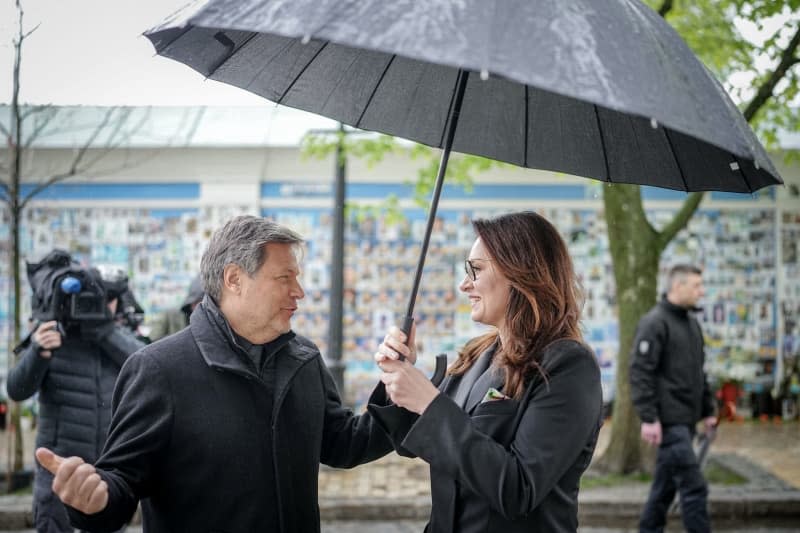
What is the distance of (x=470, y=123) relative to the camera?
3291 mm

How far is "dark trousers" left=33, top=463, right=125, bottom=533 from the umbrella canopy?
2.83m

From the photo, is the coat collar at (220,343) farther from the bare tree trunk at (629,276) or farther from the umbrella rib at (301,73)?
the bare tree trunk at (629,276)

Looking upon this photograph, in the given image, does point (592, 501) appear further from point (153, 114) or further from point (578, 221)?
point (153, 114)

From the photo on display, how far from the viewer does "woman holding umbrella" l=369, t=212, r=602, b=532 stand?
2.40 m

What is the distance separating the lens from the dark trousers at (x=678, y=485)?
6.53 m

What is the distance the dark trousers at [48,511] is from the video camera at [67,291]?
901 millimetres

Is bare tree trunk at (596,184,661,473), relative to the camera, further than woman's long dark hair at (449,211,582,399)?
Yes

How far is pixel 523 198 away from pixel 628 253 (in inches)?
149

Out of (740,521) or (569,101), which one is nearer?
(569,101)

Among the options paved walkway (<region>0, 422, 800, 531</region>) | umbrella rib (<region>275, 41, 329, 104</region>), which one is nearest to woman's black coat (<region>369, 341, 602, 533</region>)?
umbrella rib (<region>275, 41, 329, 104</region>)

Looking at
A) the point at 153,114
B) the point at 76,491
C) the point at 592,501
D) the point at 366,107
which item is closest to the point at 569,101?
the point at 366,107

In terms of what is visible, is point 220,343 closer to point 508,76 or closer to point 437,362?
point 437,362

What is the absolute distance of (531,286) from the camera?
268cm

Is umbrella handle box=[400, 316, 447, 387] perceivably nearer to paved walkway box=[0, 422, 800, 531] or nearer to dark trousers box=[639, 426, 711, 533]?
dark trousers box=[639, 426, 711, 533]
